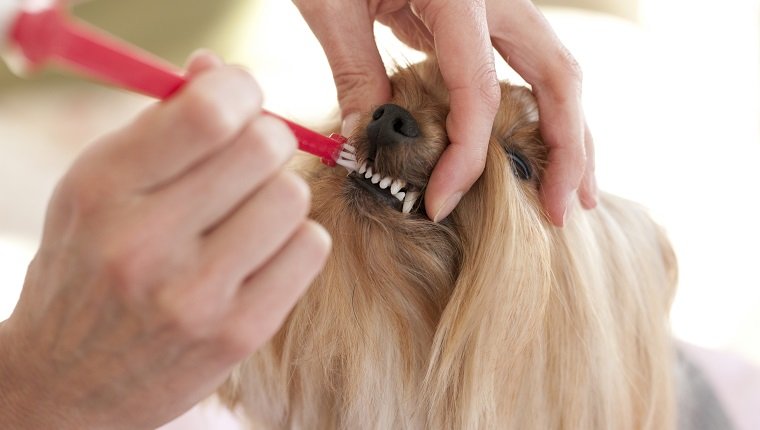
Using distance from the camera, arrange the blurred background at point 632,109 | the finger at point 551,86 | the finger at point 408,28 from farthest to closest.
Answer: the blurred background at point 632,109 < the finger at point 408,28 < the finger at point 551,86

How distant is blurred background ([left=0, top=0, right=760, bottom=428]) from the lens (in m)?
2.31

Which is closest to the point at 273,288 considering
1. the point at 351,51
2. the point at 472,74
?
the point at 472,74

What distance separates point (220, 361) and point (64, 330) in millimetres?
142

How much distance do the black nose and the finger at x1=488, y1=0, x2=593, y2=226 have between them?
0.20 meters

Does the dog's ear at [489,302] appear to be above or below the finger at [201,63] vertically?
below

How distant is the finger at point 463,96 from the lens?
0.97 m

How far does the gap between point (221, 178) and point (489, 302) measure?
1.60 ft

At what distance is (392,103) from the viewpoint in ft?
3.53

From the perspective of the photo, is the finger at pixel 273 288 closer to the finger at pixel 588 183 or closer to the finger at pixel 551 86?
the finger at pixel 551 86

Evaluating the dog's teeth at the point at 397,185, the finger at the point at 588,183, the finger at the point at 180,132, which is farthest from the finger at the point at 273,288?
the finger at the point at 588,183

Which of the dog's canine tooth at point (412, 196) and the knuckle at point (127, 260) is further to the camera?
the dog's canine tooth at point (412, 196)

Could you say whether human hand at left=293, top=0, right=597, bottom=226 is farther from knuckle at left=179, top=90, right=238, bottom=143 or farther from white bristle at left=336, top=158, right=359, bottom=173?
knuckle at left=179, top=90, right=238, bottom=143

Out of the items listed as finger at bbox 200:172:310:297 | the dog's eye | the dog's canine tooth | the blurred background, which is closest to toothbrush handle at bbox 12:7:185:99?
finger at bbox 200:172:310:297

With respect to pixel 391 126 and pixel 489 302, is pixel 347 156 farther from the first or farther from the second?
pixel 489 302
